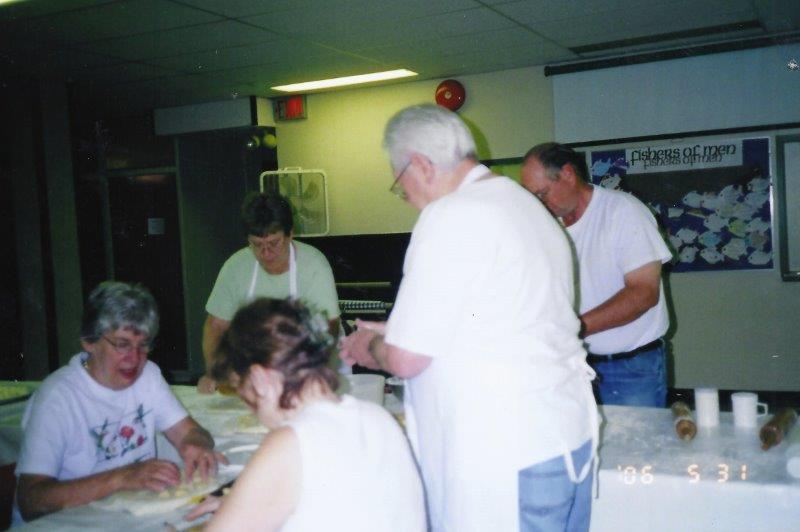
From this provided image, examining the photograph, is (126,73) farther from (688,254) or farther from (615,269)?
(688,254)

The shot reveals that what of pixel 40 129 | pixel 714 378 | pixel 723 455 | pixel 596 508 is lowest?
pixel 714 378

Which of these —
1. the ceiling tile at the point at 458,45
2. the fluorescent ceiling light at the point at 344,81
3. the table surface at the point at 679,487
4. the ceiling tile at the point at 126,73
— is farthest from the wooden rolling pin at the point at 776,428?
the ceiling tile at the point at 126,73

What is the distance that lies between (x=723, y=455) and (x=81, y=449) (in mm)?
1682

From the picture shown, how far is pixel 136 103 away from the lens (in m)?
6.26

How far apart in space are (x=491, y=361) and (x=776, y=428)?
0.88 m

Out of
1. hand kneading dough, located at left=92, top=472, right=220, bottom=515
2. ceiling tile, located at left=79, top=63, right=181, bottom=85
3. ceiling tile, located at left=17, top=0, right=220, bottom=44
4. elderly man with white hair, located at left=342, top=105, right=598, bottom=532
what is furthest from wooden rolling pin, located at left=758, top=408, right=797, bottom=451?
ceiling tile, located at left=79, top=63, right=181, bottom=85

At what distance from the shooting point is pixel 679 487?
1.68 metres

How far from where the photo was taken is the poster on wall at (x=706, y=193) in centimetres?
492

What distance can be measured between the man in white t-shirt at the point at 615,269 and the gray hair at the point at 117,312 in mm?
1464

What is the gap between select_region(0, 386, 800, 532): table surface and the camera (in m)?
1.59

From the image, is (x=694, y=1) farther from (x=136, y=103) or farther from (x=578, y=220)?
(x=136, y=103)

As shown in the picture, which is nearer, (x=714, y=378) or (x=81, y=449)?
(x=81, y=449)

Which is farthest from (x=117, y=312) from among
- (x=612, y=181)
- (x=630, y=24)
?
(x=612, y=181)

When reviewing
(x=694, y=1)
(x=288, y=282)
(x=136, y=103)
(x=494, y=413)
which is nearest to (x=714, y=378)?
(x=694, y=1)
